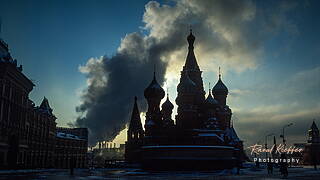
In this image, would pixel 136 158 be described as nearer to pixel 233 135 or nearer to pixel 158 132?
pixel 158 132

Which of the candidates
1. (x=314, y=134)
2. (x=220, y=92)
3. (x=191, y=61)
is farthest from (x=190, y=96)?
(x=314, y=134)

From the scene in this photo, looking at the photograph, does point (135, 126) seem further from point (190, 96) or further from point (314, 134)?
point (314, 134)

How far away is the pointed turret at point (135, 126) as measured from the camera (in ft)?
312

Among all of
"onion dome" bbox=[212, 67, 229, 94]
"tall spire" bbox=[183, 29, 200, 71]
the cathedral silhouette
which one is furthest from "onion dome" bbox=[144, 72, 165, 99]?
"onion dome" bbox=[212, 67, 229, 94]

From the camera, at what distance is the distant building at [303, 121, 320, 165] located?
121m

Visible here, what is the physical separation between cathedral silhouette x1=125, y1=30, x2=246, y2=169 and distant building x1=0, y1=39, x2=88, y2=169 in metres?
22.3

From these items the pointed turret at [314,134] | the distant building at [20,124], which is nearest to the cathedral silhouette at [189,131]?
the distant building at [20,124]

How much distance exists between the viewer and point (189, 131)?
232 feet

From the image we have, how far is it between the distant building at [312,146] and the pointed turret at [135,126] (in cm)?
6579

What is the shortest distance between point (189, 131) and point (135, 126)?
29.4 metres

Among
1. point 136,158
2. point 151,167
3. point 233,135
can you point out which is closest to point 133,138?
point 136,158

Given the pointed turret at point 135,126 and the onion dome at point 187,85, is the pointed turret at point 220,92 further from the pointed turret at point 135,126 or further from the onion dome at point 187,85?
the pointed turret at point 135,126

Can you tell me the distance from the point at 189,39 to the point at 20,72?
43641 millimetres

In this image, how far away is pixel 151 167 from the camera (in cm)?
5912
